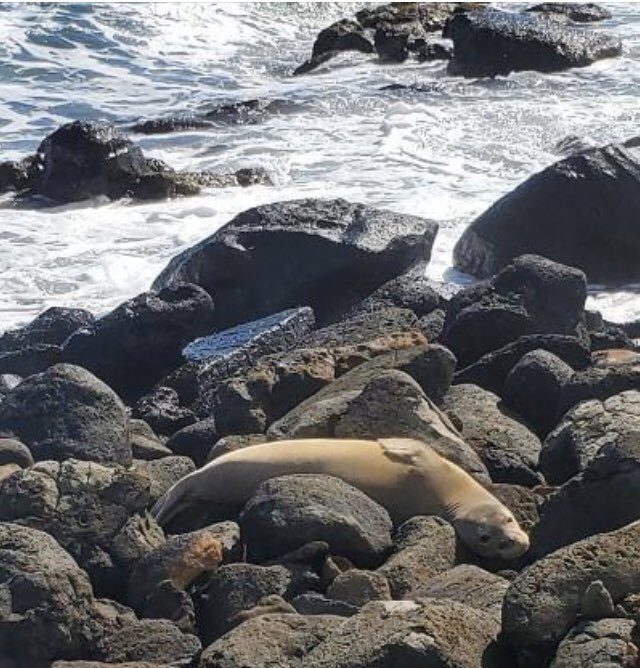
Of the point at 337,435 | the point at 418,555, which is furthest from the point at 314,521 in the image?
the point at 337,435

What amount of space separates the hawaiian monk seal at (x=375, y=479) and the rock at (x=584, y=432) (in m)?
0.53

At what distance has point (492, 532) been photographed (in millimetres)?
5082

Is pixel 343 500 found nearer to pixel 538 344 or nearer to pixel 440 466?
pixel 440 466

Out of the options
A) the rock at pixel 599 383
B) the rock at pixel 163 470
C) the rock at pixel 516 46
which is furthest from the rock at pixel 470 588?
the rock at pixel 516 46

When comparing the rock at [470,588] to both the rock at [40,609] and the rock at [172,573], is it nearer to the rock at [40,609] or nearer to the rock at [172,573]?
the rock at [172,573]

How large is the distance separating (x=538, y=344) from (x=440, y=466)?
6.20ft

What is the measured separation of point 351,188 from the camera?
499 inches

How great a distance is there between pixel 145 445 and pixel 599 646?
3.17 m

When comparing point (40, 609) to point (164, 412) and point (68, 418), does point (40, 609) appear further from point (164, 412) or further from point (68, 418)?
point (164, 412)

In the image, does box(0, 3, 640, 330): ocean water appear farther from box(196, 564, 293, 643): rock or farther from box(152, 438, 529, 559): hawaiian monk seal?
box(196, 564, 293, 643): rock

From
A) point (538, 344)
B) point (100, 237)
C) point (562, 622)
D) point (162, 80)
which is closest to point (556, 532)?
point (562, 622)

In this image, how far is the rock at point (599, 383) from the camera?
634 centimetres

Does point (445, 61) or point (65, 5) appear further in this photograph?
point (65, 5)

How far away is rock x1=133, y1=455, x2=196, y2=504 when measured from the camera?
5.90 meters
